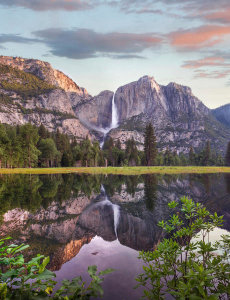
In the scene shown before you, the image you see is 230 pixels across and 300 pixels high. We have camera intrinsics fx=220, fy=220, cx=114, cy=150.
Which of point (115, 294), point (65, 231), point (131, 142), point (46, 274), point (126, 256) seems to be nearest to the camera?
point (46, 274)

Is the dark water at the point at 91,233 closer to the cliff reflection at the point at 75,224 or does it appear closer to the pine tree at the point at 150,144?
the cliff reflection at the point at 75,224

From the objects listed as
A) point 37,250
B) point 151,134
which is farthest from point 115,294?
point 151,134

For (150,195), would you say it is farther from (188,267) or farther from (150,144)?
(150,144)

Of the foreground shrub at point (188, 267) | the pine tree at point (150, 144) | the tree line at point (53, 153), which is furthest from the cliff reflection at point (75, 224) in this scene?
the pine tree at point (150, 144)

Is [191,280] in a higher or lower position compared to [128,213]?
higher

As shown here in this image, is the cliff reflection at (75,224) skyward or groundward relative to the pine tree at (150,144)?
groundward

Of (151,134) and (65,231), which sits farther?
(151,134)

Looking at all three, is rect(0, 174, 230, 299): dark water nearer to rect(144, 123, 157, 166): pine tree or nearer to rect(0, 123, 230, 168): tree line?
rect(0, 123, 230, 168): tree line

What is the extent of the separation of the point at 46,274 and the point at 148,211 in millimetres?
11616

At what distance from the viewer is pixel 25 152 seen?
257 feet

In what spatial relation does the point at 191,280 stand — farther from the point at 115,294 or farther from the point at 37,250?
the point at 37,250

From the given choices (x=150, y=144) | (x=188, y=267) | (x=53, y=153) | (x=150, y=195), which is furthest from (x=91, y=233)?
(x=53, y=153)

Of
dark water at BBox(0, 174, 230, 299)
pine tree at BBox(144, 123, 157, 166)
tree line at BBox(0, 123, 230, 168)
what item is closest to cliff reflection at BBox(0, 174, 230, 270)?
dark water at BBox(0, 174, 230, 299)

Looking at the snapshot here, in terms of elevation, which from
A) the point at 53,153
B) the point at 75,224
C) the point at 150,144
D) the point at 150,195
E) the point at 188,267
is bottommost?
the point at 150,195
